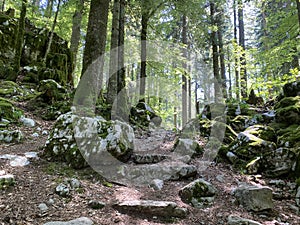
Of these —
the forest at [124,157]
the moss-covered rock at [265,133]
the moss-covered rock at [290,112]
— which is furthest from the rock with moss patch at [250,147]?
the moss-covered rock at [290,112]

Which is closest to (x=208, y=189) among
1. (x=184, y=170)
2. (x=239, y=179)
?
(x=184, y=170)

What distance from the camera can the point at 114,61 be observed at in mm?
8000

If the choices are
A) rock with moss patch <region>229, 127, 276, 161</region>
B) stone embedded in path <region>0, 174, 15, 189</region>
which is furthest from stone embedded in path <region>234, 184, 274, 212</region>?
stone embedded in path <region>0, 174, 15, 189</region>

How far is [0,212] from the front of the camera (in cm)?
250

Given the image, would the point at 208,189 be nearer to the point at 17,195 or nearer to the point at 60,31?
the point at 17,195

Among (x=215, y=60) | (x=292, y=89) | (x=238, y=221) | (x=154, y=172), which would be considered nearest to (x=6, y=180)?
(x=154, y=172)

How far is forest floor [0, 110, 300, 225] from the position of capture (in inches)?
106

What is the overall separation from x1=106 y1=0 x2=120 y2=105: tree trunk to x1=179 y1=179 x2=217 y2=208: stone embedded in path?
186 inches

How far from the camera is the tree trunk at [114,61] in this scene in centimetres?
773

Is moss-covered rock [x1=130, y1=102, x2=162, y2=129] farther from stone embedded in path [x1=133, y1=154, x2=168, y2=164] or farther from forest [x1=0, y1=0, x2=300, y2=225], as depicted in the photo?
stone embedded in path [x1=133, y1=154, x2=168, y2=164]

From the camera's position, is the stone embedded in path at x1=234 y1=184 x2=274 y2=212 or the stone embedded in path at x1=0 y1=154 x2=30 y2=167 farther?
the stone embedded in path at x1=0 y1=154 x2=30 y2=167

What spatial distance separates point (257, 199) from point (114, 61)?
6.21m

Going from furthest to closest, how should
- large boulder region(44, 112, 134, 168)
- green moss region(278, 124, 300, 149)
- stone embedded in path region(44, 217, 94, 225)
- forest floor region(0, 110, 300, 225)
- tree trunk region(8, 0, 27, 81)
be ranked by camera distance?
tree trunk region(8, 0, 27, 81) → green moss region(278, 124, 300, 149) → large boulder region(44, 112, 134, 168) → forest floor region(0, 110, 300, 225) → stone embedded in path region(44, 217, 94, 225)

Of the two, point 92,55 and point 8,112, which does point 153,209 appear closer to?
point 92,55
